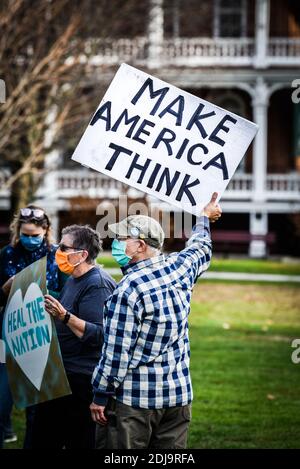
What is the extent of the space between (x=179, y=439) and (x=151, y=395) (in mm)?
364

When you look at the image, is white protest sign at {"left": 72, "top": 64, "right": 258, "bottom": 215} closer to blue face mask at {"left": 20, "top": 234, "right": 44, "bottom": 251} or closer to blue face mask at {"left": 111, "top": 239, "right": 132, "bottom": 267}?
blue face mask at {"left": 111, "top": 239, "right": 132, "bottom": 267}

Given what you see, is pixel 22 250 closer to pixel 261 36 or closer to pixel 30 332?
pixel 30 332

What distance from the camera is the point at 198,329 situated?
15.7 meters

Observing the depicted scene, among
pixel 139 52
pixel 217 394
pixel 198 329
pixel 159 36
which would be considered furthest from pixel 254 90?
pixel 217 394

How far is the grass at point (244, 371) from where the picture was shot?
8.68 metres

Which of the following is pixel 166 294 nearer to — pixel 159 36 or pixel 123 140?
pixel 123 140

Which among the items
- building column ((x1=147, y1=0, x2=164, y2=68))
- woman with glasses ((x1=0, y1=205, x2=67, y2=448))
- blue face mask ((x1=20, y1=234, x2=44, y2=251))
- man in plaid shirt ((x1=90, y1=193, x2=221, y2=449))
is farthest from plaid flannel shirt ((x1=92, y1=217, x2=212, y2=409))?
building column ((x1=147, y1=0, x2=164, y2=68))

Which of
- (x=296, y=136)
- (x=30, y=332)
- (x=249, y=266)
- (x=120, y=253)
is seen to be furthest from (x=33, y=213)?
(x=296, y=136)

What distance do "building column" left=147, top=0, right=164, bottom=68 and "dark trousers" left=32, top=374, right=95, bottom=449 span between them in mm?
18415

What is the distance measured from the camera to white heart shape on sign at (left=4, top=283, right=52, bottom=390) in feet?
20.4

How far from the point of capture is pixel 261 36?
103 feet

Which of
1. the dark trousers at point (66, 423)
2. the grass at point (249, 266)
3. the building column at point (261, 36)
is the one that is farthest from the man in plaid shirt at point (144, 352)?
the building column at point (261, 36)

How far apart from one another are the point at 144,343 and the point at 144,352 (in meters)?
0.05

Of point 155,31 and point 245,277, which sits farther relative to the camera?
point 155,31
